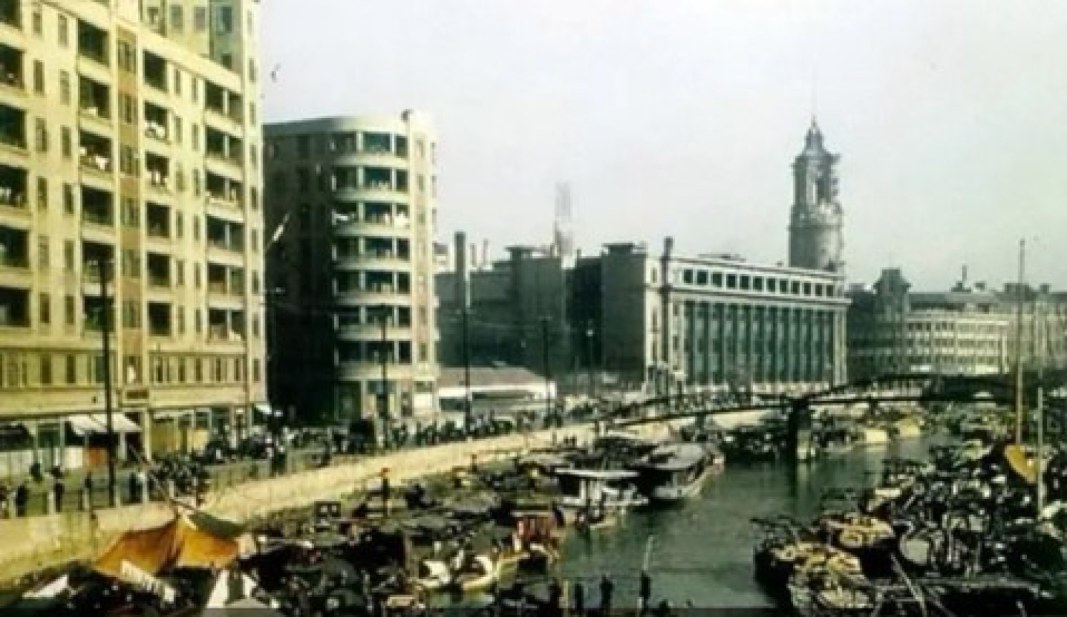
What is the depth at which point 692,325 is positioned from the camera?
16062 centimetres

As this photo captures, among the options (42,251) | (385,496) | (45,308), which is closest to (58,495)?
(45,308)

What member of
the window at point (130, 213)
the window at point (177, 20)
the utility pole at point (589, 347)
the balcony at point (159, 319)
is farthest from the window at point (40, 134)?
the utility pole at point (589, 347)

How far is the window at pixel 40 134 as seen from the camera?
5931 cm

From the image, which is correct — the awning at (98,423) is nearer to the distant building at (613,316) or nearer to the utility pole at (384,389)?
the utility pole at (384,389)

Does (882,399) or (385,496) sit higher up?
(882,399)

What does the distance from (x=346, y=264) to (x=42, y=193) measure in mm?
44817

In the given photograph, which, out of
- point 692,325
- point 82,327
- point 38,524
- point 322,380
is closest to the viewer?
point 38,524

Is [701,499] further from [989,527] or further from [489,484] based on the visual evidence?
[989,527]

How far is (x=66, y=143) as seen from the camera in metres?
61.7

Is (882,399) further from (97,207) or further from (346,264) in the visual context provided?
(97,207)

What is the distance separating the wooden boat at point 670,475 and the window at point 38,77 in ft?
120

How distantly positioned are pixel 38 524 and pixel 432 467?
34358 mm

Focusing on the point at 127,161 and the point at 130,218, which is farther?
the point at 130,218

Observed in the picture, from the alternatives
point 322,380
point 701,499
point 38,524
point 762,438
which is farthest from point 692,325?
point 38,524
